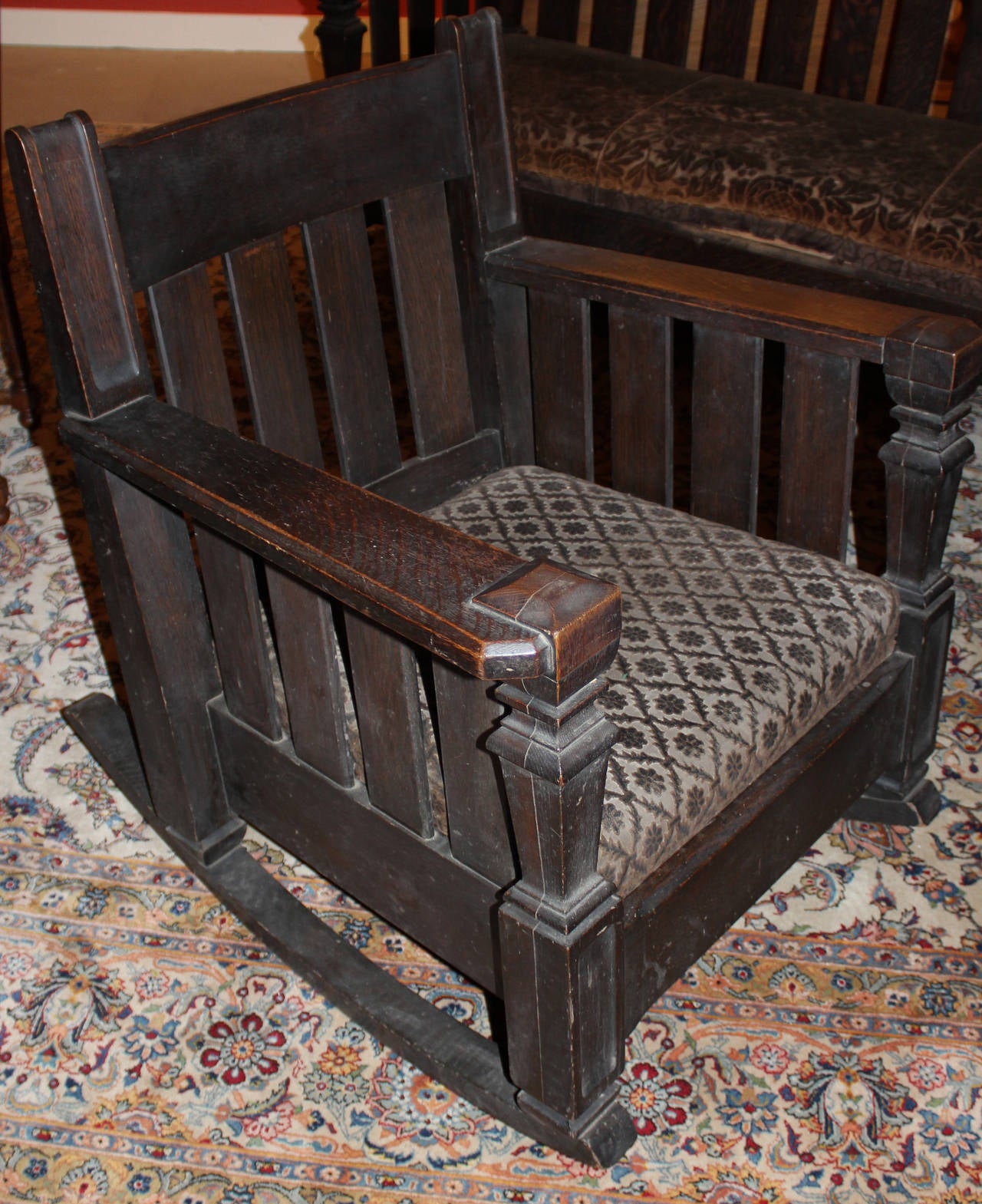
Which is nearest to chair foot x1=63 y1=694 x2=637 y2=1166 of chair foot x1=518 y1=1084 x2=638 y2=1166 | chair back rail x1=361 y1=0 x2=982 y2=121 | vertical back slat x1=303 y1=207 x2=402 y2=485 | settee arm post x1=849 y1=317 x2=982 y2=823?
chair foot x1=518 y1=1084 x2=638 y2=1166

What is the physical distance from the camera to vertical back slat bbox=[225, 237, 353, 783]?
1.25 m

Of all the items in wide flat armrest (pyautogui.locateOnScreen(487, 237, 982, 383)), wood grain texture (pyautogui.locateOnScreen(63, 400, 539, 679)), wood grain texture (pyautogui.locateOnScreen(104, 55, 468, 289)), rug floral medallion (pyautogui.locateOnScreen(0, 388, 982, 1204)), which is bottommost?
rug floral medallion (pyautogui.locateOnScreen(0, 388, 982, 1204))

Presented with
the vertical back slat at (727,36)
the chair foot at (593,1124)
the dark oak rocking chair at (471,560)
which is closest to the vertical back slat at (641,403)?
the dark oak rocking chair at (471,560)

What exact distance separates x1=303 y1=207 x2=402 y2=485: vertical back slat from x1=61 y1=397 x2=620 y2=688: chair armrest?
0.83 ft

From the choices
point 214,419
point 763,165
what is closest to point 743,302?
point 214,419

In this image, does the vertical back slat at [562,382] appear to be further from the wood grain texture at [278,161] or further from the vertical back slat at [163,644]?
the vertical back slat at [163,644]

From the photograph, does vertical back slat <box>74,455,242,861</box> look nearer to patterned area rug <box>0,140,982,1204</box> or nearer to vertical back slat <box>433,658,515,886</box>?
patterned area rug <box>0,140,982,1204</box>

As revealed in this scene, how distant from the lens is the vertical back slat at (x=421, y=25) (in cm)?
295

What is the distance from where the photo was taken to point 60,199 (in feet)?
3.82

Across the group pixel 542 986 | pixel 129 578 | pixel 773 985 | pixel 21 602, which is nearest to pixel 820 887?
pixel 773 985

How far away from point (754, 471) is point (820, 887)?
54cm

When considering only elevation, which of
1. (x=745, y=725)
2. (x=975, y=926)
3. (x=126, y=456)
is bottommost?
(x=975, y=926)

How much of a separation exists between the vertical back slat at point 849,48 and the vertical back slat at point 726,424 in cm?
149

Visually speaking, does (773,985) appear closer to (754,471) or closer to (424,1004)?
(424,1004)
